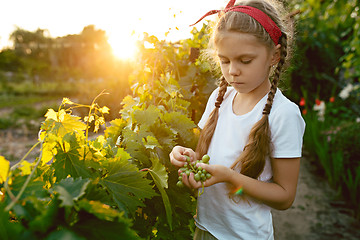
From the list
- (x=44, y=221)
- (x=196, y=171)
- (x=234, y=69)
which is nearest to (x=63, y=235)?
(x=44, y=221)

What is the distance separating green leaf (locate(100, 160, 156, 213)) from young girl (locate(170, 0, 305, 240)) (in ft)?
0.64

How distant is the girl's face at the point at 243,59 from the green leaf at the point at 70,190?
77 centimetres

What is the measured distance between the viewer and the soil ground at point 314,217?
323cm

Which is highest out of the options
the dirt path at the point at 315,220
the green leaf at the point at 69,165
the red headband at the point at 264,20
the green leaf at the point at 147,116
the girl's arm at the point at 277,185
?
the red headband at the point at 264,20

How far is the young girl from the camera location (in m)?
1.20

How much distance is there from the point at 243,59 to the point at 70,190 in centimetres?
84

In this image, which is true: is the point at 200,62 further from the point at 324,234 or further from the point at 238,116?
the point at 324,234

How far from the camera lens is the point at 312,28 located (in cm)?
827

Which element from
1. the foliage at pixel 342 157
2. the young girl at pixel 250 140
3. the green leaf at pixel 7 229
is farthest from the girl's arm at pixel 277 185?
the foliage at pixel 342 157

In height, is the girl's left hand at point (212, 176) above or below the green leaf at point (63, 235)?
below

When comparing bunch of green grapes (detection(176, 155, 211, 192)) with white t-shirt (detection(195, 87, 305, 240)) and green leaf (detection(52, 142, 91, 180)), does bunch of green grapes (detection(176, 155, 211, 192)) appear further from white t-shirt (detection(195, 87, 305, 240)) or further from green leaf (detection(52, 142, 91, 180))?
green leaf (detection(52, 142, 91, 180))

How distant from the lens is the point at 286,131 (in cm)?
119

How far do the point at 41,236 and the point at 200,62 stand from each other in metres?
1.71

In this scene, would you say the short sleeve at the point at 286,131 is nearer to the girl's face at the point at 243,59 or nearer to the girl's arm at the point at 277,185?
the girl's arm at the point at 277,185
